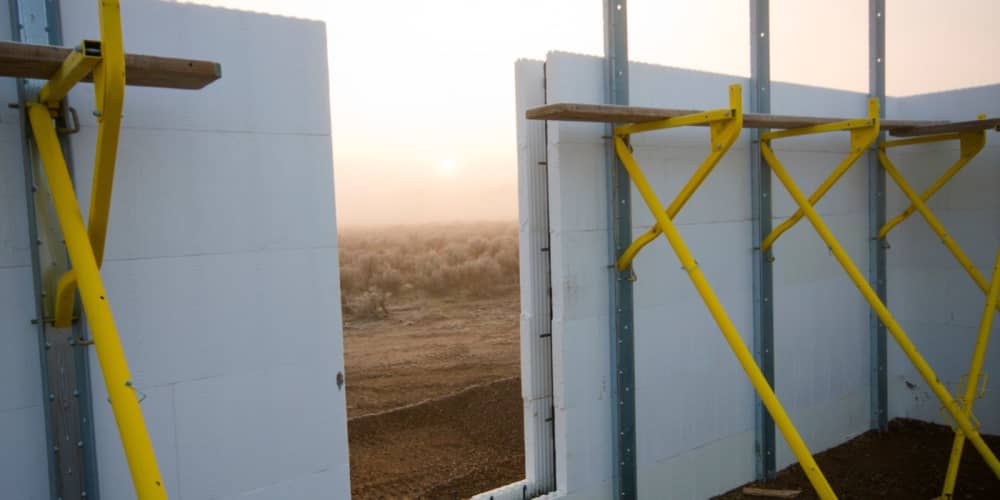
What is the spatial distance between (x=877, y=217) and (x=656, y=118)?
2.80m

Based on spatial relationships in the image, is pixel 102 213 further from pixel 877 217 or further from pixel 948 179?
pixel 877 217

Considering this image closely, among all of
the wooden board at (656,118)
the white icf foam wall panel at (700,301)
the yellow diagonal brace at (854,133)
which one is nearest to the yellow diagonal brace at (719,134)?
the wooden board at (656,118)

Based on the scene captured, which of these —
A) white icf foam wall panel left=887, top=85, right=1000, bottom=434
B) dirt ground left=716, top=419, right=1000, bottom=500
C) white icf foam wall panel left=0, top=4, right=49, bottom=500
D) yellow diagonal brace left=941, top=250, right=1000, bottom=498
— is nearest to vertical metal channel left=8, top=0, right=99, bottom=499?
white icf foam wall panel left=0, top=4, right=49, bottom=500

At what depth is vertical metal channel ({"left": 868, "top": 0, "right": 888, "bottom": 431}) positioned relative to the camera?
533 centimetres

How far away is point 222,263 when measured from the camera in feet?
8.60

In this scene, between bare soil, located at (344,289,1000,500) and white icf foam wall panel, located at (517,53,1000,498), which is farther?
bare soil, located at (344,289,1000,500)

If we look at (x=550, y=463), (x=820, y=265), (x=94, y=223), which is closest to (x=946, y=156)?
(x=820, y=265)

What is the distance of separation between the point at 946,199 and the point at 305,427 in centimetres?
487

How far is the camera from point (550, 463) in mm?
3730

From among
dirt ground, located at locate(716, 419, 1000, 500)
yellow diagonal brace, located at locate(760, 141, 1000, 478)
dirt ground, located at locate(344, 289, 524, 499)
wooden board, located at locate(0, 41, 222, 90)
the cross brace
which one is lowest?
dirt ground, located at locate(344, 289, 524, 499)

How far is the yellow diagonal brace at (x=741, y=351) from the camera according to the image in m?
2.82

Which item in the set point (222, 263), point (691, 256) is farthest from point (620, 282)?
point (222, 263)

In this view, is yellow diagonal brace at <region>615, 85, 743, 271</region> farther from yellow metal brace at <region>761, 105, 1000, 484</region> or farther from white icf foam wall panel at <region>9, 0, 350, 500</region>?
white icf foam wall panel at <region>9, 0, 350, 500</region>

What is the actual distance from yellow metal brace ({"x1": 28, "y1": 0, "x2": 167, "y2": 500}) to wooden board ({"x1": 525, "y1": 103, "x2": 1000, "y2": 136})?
1668mm
